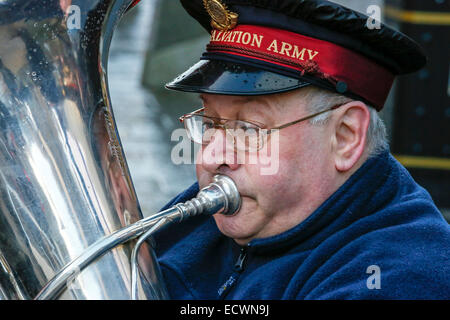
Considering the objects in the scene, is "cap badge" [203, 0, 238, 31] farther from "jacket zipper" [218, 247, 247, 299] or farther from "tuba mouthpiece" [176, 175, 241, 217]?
"jacket zipper" [218, 247, 247, 299]

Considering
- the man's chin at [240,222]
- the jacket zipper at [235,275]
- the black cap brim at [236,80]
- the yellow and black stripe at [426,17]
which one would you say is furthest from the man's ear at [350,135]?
the yellow and black stripe at [426,17]

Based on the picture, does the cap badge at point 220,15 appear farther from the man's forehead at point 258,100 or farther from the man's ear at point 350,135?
the man's ear at point 350,135

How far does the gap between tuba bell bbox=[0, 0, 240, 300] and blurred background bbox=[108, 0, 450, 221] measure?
1.66 metres

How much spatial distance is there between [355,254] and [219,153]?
1.39ft

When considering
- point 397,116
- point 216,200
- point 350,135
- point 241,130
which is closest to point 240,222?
point 216,200

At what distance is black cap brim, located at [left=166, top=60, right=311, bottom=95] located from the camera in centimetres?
165

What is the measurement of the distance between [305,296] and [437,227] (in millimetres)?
365

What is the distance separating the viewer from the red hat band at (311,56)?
1.64 m

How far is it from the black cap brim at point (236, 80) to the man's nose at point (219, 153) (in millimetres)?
124

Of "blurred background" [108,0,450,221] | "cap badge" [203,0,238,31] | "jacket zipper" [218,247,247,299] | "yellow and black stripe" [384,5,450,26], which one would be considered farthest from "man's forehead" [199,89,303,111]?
"yellow and black stripe" [384,5,450,26]

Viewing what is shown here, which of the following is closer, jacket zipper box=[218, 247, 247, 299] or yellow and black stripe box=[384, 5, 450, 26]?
jacket zipper box=[218, 247, 247, 299]
